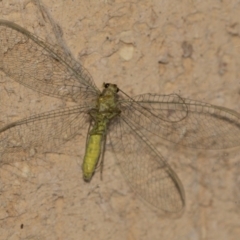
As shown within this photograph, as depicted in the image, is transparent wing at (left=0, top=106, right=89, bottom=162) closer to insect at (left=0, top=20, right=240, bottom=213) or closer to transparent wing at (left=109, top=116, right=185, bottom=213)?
insect at (left=0, top=20, right=240, bottom=213)

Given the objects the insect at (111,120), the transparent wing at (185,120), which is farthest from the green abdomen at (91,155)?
the transparent wing at (185,120)

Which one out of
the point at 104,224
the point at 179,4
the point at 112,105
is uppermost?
the point at 179,4

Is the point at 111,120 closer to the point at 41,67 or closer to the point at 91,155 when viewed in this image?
the point at 91,155

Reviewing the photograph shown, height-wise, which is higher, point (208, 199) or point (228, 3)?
point (228, 3)

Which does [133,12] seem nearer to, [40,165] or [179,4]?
[179,4]

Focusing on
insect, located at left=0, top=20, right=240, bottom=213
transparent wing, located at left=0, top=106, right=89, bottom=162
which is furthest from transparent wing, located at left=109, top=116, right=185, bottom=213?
transparent wing, located at left=0, top=106, right=89, bottom=162

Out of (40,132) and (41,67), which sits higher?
(41,67)

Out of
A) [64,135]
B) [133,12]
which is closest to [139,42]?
[133,12]

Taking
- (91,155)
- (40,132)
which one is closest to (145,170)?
(91,155)
